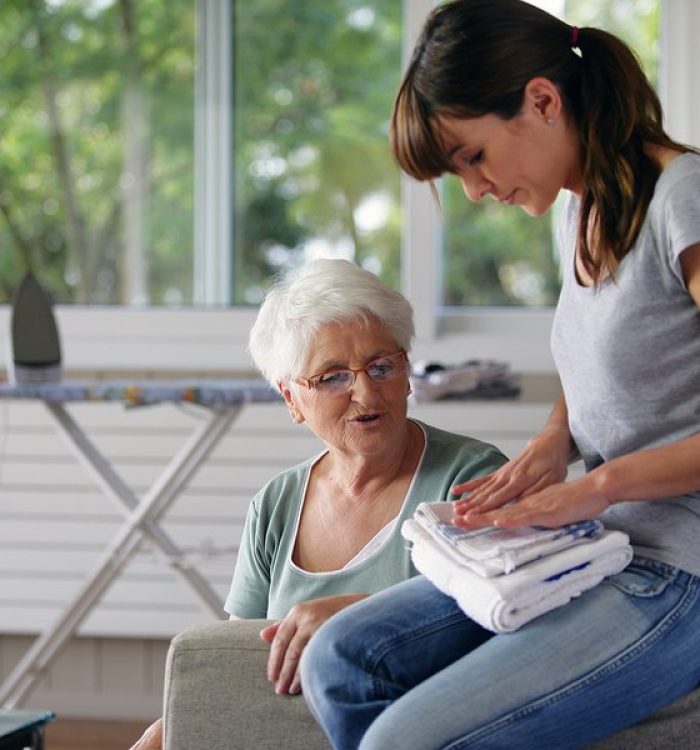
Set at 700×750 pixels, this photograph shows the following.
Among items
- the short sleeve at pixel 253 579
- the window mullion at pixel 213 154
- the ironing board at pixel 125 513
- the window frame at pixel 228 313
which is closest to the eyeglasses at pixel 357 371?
the short sleeve at pixel 253 579

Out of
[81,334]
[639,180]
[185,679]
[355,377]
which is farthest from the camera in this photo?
[81,334]

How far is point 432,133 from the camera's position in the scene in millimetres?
1698

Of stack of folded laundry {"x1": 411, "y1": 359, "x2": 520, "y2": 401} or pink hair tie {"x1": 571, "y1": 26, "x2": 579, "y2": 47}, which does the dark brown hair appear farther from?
stack of folded laundry {"x1": 411, "y1": 359, "x2": 520, "y2": 401}

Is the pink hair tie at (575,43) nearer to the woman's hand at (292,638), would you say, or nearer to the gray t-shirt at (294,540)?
Result: the gray t-shirt at (294,540)

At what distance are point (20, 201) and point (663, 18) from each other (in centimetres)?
202

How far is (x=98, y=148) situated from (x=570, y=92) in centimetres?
277

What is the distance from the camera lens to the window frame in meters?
3.76

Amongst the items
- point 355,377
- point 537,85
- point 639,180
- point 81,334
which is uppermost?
point 537,85

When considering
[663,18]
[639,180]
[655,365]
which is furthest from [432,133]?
[663,18]

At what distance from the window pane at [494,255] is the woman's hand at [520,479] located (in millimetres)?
2175

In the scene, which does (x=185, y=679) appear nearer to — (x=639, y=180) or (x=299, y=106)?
(x=639, y=180)

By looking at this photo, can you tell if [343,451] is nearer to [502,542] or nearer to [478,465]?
[478,465]

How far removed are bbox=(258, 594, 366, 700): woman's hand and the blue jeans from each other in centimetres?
9

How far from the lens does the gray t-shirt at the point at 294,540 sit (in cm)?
200
